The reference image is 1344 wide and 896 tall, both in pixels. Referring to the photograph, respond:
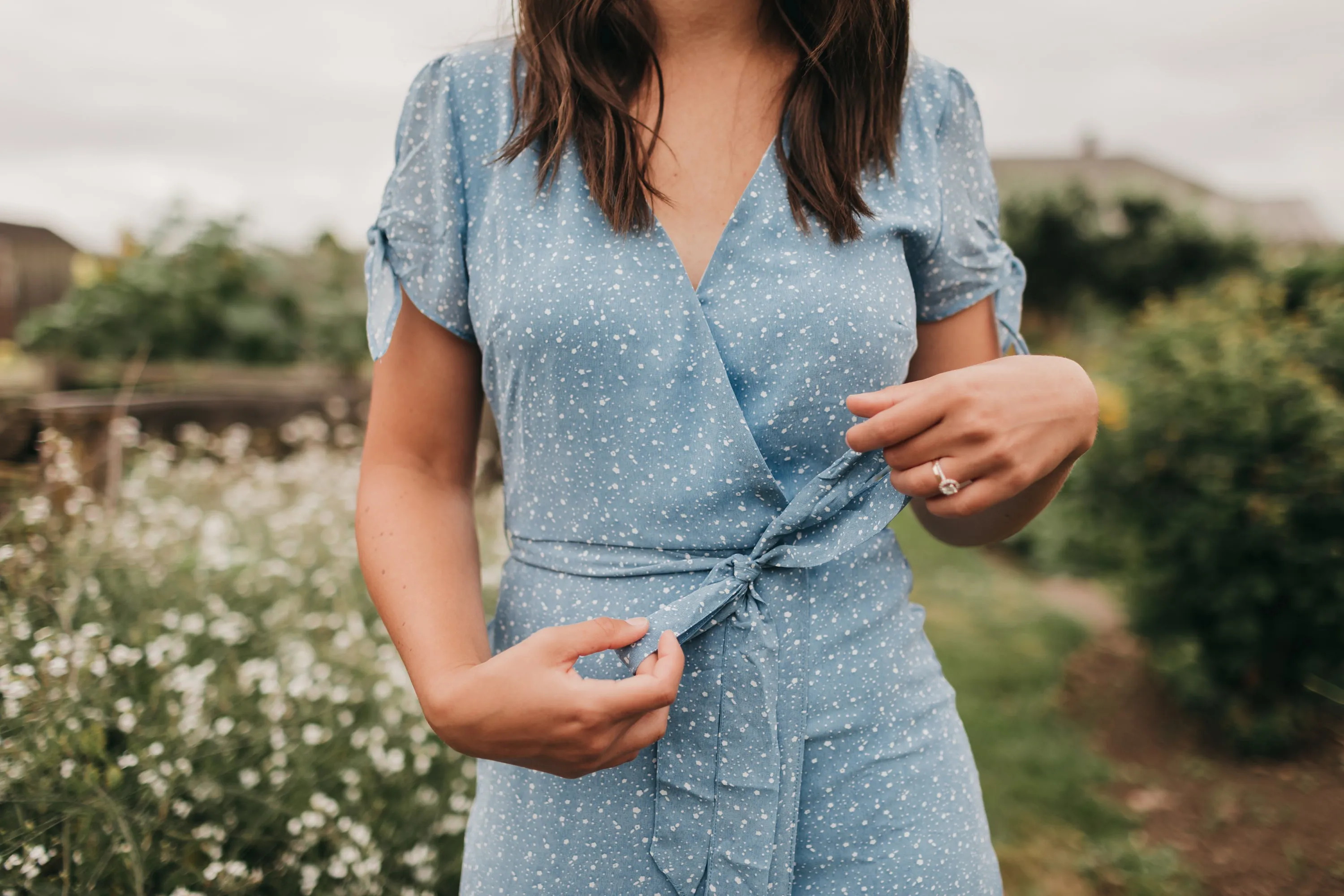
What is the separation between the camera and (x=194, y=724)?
196cm

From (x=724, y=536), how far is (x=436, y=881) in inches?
59.7

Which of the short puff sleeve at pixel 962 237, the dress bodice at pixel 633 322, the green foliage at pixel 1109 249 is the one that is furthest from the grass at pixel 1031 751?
the green foliage at pixel 1109 249

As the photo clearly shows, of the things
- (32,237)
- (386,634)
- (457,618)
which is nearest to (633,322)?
(457,618)

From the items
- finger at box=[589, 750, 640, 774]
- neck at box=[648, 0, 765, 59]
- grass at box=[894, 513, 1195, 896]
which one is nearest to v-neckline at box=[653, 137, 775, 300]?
neck at box=[648, 0, 765, 59]

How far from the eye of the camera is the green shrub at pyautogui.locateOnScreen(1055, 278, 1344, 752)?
3439 millimetres

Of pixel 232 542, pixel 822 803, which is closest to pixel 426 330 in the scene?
pixel 822 803

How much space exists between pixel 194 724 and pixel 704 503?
1447mm

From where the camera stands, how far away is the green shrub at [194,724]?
164 centimetres

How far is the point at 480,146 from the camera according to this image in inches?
45.7

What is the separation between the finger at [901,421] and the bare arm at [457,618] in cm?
28

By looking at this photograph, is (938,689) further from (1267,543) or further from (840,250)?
(1267,543)

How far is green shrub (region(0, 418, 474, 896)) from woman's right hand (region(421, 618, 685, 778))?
99 centimetres

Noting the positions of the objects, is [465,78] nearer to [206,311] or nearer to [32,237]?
[206,311]

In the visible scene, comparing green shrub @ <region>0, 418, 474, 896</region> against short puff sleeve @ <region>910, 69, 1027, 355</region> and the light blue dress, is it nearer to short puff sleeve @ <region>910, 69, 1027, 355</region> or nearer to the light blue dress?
the light blue dress
